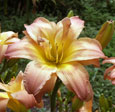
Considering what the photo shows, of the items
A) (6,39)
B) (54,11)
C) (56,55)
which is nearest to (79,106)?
(56,55)

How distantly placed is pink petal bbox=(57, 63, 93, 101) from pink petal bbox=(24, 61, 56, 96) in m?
0.03

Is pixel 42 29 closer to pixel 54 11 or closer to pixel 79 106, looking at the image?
pixel 79 106

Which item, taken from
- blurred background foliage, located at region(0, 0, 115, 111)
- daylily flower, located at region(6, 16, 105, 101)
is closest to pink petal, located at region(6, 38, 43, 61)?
Answer: daylily flower, located at region(6, 16, 105, 101)

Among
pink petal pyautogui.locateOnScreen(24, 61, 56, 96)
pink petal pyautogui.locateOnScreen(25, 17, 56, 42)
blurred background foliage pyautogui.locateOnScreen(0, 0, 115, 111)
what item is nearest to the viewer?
pink petal pyautogui.locateOnScreen(24, 61, 56, 96)

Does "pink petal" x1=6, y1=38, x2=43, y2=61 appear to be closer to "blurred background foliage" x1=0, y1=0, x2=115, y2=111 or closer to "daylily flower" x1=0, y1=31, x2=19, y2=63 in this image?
"daylily flower" x1=0, y1=31, x2=19, y2=63

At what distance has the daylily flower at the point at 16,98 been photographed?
24.5 inches

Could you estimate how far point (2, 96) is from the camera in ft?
2.17

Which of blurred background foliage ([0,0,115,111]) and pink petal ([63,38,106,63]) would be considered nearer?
pink petal ([63,38,106,63])

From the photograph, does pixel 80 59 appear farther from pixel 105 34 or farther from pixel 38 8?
pixel 38 8

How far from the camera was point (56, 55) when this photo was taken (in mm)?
687

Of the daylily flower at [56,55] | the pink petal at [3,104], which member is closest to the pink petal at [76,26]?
the daylily flower at [56,55]

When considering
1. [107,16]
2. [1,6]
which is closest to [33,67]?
[107,16]

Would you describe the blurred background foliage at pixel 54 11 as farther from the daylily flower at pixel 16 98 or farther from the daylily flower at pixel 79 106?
the daylily flower at pixel 16 98

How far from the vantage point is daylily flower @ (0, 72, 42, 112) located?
62 centimetres
